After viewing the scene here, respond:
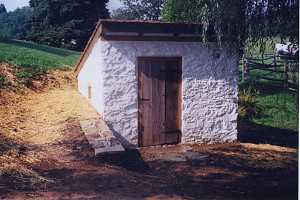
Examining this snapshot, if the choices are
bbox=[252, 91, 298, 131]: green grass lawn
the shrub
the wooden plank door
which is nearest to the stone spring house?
the wooden plank door

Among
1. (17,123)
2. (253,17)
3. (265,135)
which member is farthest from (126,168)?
(265,135)

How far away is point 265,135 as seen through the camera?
37.6 feet

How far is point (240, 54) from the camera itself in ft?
27.4

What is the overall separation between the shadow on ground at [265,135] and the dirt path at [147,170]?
55.6 inches

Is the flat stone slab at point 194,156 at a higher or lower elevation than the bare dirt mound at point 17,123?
lower

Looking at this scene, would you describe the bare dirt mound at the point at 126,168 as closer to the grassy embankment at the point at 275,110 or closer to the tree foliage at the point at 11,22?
the tree foliage at the point at 11,22

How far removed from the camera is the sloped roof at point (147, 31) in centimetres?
779

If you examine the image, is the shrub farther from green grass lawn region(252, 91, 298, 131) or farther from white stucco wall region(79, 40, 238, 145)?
white stucco wall region(79, 40, 238, 145)

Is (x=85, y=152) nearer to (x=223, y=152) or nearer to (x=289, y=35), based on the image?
(x=223, y=152)

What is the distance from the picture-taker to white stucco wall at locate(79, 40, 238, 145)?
26.5 ft

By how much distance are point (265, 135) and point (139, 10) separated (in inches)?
1319

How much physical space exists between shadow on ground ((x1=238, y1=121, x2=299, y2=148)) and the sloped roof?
11.8 feet

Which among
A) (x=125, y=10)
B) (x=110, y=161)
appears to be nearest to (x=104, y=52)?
(x=110, y=161)

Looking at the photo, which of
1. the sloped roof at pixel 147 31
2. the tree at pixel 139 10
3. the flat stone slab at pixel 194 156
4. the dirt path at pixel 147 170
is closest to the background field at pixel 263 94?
the sloped roof at pixel 147 31
